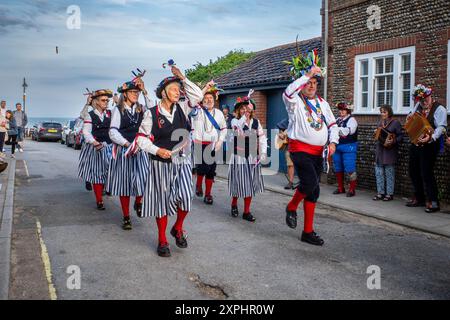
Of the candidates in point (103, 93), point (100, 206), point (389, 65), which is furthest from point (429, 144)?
point (100, 206)

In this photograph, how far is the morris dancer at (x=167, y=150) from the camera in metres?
5.55

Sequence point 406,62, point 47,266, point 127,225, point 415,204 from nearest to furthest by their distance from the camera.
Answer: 1. point 47,266
2. point 127,225
3. point 415,204
4. point 406,62

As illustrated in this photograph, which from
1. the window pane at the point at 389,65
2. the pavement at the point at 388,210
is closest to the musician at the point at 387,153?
the pavement at the point at 388,210

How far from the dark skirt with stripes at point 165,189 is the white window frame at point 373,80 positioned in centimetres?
630

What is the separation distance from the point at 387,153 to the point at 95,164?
568 centimetres

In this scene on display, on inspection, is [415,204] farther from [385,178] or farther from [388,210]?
[385,178]

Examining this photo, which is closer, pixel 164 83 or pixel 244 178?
pixel 164 83

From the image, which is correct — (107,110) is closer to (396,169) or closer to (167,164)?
(167,164)

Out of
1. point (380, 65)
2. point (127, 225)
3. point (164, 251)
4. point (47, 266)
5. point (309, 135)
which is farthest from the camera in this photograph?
point (380, 65)

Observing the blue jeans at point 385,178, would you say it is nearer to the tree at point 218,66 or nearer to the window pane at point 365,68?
the window pane at point 365,68

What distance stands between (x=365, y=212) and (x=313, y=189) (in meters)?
2.65

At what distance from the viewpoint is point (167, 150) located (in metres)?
5.47

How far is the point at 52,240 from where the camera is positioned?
633 centimetres
